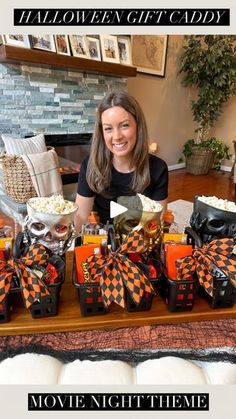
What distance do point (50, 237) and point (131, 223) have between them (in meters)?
0.18

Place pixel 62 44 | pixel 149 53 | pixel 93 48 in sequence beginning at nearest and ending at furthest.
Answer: pixel 62 44
pixel 93 48
pixel 149 53

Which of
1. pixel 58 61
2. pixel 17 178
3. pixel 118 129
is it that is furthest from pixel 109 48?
pixel 118 129

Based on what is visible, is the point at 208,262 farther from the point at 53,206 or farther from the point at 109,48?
the point at 109,48

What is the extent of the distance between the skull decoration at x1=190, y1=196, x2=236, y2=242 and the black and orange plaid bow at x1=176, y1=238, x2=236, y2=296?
0.04m

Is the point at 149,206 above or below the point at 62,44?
below

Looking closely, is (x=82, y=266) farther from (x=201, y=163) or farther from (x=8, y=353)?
(x=201, y=163)

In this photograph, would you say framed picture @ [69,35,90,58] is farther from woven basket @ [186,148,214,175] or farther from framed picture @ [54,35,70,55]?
woven basket @ [186,148,214,175]

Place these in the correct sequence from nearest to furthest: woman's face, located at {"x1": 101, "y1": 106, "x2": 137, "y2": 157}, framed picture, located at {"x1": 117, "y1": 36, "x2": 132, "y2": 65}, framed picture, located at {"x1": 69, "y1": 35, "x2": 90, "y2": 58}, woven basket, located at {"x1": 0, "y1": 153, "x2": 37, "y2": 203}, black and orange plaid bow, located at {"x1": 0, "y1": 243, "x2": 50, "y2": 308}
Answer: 1. black and orange plaid bow, located at {"x1": 0, "y1": 243, "x2": 50, "y2": 308}
2. woman's face, located at {"x1": 101, "y1": 106, "x2": 137, "y2": 157}
3. woven basket, located at {"x1": 0, "y1": 153, "x2": 37, "y2": 203}
4. framed picture, located at {"x1": 69, "y1": 35, "x2": 90, "y2": 58}
5. framed picture, located at {"x1": 117, "y1": 36, "x2": 132, "y2": 65}

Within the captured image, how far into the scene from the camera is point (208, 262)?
60cm

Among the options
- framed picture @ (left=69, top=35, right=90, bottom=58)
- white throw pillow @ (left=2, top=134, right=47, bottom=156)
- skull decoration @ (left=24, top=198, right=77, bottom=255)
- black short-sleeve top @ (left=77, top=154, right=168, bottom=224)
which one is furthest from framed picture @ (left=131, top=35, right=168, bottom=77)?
skull decoration @ (left=24, top=198, right=77, bottom=255)

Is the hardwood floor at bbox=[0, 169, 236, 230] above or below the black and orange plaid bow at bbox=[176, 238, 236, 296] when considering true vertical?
below

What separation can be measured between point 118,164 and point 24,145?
61.4 inches

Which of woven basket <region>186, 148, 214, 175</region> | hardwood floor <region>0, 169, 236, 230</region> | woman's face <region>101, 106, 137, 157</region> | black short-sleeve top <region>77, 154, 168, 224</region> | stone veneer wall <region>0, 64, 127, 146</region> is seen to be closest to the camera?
woman's face <region>101, 106, 137, 157</region>

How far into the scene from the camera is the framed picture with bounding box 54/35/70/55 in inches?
106
